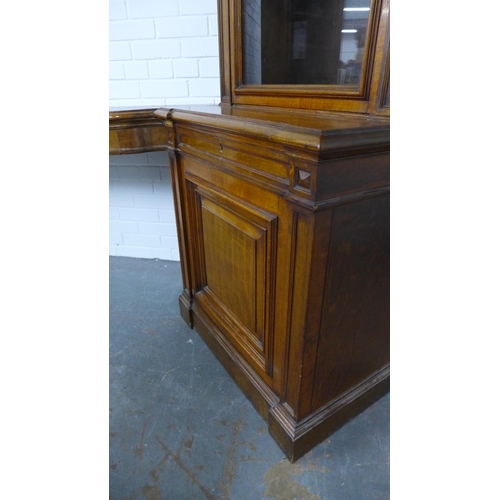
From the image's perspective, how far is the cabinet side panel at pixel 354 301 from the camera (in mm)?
880

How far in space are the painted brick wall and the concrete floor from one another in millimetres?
1014

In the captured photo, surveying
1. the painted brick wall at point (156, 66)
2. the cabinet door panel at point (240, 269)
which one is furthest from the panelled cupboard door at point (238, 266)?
the painted brick wall at point (156, 66)

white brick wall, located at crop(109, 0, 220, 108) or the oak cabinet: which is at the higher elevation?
white brick wall, located at crop(109, 0, 220, 108)

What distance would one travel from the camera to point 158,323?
177cm

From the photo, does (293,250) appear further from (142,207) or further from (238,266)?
(142,207)

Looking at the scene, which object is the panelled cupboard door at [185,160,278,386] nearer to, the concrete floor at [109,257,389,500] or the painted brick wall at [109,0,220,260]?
the concrete floor at [109,257,389,500]

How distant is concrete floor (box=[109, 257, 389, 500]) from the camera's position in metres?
1.04

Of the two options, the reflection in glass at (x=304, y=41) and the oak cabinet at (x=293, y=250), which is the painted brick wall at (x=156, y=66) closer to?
the reflection in glass at (x=304, y=41)

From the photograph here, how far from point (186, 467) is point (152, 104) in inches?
68.7

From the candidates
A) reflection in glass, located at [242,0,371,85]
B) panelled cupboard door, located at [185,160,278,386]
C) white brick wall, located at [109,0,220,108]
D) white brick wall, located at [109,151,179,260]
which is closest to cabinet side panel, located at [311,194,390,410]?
panelled cupboard door, located at [185,160,278,386]

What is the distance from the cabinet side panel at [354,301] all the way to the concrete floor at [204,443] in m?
0.20

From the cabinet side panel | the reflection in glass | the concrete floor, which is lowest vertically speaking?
the concrete floor
